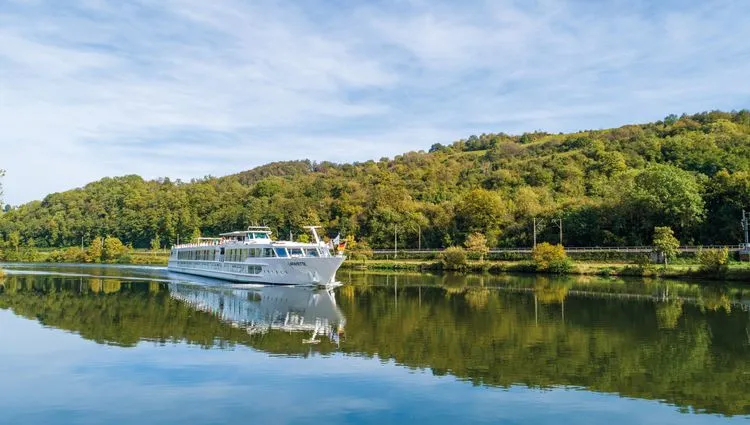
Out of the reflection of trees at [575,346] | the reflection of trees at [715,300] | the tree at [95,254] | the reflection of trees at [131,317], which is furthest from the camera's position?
the tree at [95,254]

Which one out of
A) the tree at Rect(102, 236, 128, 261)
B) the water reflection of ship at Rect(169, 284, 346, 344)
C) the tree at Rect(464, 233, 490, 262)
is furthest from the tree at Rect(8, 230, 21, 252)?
the tree at Rect(464, 233, 490, 262)

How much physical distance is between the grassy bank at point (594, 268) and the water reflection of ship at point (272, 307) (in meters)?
32.1

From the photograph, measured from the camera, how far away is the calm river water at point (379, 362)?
15375mm

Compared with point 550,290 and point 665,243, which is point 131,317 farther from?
point 665,243

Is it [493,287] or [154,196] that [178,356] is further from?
[154,196]

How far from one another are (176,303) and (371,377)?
25.4m

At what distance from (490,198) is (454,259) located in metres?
18.3

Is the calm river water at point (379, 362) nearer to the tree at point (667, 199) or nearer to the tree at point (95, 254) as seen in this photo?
the tree at point (667, 199)

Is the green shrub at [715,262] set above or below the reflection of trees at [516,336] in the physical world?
above

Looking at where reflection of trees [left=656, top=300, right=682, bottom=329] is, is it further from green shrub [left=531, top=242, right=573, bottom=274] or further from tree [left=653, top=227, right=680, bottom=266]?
green shrub [left=531, top=242, right=573, bottom=274]

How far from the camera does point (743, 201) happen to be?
231 ft

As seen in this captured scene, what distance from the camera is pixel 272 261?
172ft

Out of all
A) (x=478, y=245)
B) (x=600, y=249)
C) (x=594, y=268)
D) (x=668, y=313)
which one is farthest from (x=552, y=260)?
(x=668, y=313)

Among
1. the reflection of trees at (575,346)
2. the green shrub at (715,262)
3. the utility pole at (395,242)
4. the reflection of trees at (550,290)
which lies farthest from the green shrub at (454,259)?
the reflection of trees at (575,346)
